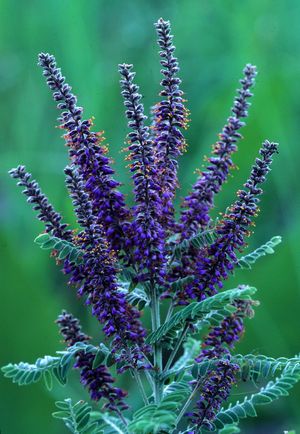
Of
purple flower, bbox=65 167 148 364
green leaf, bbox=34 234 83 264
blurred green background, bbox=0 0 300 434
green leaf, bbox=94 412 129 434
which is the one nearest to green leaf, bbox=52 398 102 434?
green leaf, bbox=94 412 129 434

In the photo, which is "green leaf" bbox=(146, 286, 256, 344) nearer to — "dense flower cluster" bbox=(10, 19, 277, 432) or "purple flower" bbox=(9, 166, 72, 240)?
"dense flower cluster" bbox=(10, 19, 277, 432)

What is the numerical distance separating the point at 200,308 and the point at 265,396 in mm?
238

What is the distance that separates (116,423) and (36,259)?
1943 millimetres

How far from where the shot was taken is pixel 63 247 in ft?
4.33

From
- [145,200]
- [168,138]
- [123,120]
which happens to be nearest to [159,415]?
[145,200]

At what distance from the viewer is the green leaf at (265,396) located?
4.47 ft

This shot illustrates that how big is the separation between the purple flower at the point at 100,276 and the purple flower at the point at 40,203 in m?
0.06

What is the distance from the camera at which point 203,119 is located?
381 centimetres

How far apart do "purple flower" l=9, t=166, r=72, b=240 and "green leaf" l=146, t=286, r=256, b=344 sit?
22 centimetres

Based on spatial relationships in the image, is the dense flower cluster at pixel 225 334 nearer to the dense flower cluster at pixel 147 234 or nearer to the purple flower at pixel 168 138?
the dense flower cluster at pixel 147 234

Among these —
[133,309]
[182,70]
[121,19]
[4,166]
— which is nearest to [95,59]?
[182,70]

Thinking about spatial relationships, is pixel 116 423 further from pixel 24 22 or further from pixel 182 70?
pixel 24 22

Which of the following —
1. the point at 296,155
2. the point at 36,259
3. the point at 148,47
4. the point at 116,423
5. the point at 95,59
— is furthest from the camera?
the point at 148,47

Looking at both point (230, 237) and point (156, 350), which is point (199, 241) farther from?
point (156, 350)
